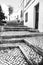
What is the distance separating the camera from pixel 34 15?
5.02m

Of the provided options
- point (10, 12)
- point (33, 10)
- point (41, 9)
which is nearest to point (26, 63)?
point (41, 9)

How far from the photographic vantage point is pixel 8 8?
2061 centimetres

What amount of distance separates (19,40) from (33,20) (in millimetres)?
3015

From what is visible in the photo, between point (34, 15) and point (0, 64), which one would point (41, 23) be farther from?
point (0, 64)

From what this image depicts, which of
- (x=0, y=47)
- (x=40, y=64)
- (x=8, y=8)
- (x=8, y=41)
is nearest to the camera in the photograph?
(x=40, y=64)

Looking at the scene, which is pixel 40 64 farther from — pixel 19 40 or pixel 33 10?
pixel 33 10

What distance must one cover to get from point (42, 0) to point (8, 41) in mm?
3182

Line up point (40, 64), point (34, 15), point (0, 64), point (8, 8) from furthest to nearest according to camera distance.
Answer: point (8, 8) < point (34, 15) < point (0, 64) < point (40, 64)

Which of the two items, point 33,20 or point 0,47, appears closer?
point 0,47

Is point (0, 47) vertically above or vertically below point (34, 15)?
below

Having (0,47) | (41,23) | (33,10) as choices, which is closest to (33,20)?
(33,10)

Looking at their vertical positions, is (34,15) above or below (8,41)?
above

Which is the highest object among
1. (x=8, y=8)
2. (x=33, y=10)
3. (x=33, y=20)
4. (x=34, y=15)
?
(x=8, y=8)

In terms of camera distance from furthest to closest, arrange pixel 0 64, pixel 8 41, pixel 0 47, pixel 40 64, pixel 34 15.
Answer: pixel 34 15
pixel 8 41
pixel 0 47
pixel 0 64
pixel 40 64
